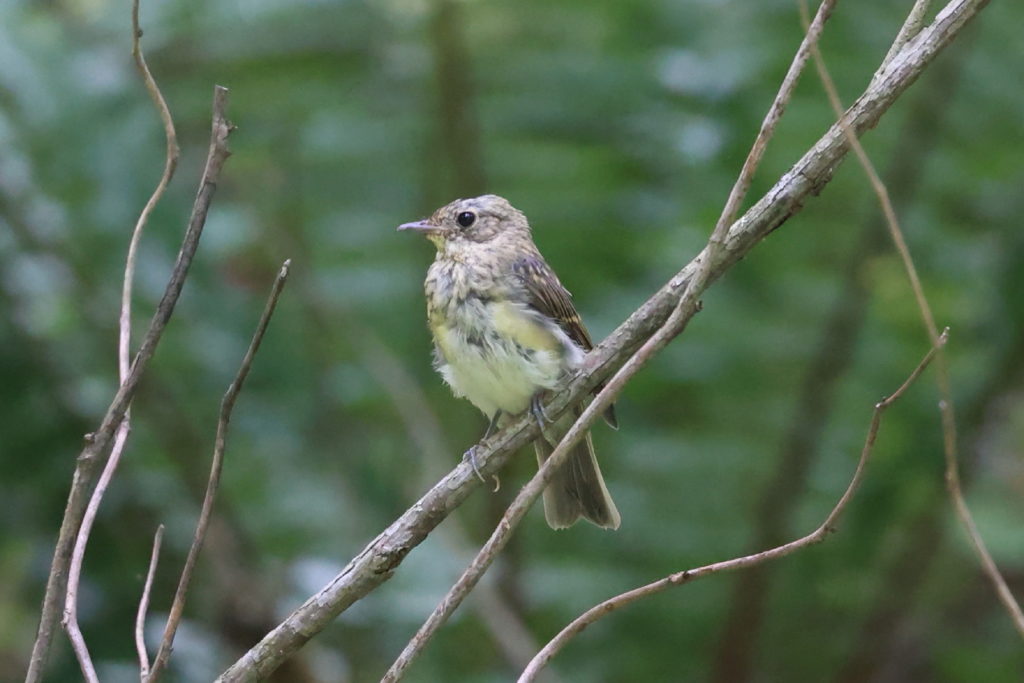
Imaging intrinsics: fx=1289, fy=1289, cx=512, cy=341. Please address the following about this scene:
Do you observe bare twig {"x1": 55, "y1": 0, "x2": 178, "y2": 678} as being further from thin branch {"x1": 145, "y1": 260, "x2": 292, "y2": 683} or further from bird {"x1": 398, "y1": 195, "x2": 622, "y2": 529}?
bird {"x1": 398, "y1": 195, "x2": 622, "y2": 529}

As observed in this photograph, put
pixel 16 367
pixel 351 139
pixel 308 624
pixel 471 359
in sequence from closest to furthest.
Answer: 1. pixel 308 624
2. pixel 471 359
3. pixel 16 367
4. pixel 351 139

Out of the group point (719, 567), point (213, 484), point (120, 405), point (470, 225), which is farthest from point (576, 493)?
point (120, 405)

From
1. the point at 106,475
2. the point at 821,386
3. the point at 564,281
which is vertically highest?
the point at 106,475

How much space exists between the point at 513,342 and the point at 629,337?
4.23ft

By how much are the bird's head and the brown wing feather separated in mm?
221

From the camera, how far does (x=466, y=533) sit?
513 centimetres

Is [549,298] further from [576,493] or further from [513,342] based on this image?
[576,493]

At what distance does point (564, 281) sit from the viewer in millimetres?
4918

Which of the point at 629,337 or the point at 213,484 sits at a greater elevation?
the point at 629,337

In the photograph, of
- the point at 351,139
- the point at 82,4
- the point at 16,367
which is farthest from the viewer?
the point at 82,4

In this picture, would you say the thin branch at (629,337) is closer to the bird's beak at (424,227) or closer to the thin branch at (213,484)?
the thin branch at (213,484)

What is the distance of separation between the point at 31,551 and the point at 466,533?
5.33ft

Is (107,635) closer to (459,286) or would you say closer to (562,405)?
(459,286)

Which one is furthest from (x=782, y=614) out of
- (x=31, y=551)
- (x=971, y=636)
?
(x=31, y=551)
